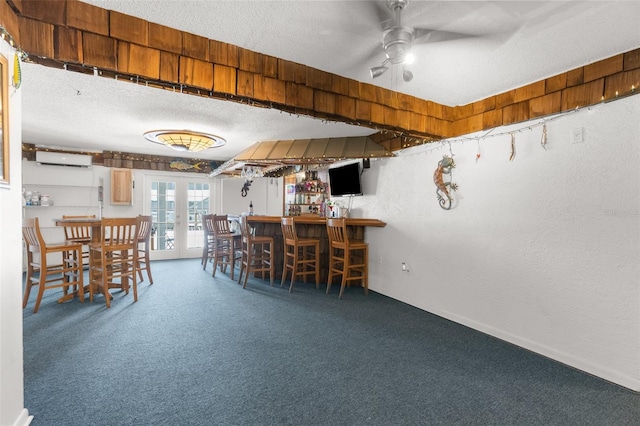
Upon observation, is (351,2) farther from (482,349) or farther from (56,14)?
(482,349)

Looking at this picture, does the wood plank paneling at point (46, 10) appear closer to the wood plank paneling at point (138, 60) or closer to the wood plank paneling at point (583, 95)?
the wood plank paneling at point (138, 60)

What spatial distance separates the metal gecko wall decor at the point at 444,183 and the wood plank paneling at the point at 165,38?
278 centimetres

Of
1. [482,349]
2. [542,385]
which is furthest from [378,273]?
[542,385]

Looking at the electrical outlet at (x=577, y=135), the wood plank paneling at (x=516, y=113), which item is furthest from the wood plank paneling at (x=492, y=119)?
the electrical outlet at (x=577, y=135)

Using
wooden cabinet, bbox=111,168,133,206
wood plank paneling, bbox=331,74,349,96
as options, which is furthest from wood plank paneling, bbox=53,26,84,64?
wooden cabinet, bbox=111,168,133,206

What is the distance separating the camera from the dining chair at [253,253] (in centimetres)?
450

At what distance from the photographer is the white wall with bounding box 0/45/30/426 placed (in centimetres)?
148

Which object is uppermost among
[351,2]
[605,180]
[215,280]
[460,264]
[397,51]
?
[351,2]

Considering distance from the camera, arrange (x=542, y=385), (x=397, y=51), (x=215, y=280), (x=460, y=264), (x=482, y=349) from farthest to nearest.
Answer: (x=215, y=280) → (x=460, y=264) → (x=482, y=349) → (x=542, y=385) → (x=397, y=51)

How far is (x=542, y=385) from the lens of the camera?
2121 mm

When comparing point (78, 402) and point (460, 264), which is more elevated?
point (460, 264)

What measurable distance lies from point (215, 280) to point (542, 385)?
14.1 feet

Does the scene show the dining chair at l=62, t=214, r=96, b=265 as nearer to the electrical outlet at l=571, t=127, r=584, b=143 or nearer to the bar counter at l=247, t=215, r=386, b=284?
the bar counter at l=247, t=215, r=386, b=284

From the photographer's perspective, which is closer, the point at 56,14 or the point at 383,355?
the point at 56,14
